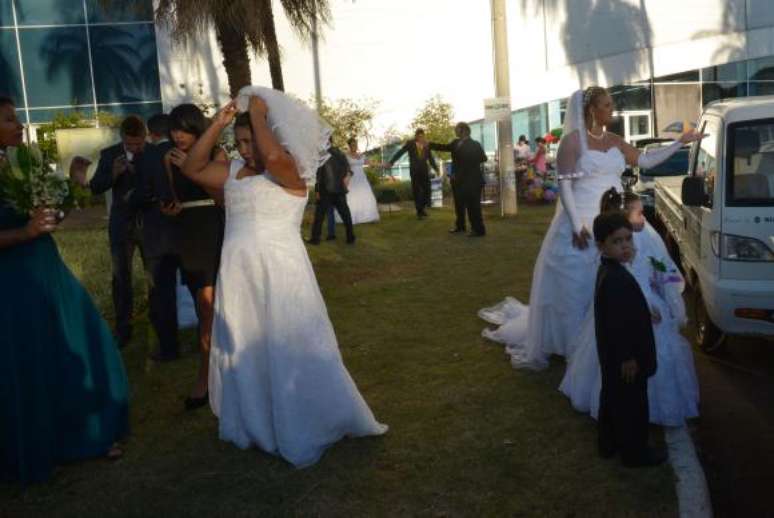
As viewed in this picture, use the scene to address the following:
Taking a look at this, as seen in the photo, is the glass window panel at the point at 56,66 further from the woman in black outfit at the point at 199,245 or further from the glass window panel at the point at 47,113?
the woman in black outfit at the point at 199,245

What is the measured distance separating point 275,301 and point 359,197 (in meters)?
14.9

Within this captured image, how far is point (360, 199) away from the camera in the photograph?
19.8 metres

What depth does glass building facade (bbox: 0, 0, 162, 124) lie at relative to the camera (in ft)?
109

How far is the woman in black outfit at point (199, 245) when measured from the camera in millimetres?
6152

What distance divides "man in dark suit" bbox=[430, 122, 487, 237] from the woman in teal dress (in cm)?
1138

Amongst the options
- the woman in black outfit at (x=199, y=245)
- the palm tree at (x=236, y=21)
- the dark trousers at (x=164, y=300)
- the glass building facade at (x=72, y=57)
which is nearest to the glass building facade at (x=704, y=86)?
the glass building facade at (x=72, y=57)

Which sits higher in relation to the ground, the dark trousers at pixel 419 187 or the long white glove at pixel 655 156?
the long white glove at pixel 655 156

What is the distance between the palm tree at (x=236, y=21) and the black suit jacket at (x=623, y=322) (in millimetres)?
10902

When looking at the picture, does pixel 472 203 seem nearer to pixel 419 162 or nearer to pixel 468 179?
pixel 468 179

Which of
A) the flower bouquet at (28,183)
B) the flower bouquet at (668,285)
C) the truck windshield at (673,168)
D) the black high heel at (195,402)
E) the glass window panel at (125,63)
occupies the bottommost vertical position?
the black high heel at (195,402)

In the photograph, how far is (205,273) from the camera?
6.23 meters

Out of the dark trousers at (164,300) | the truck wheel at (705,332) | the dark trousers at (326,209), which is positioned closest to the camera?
the truck wheel at (705,332)

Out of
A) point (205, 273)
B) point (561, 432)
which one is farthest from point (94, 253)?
point (561, 432)

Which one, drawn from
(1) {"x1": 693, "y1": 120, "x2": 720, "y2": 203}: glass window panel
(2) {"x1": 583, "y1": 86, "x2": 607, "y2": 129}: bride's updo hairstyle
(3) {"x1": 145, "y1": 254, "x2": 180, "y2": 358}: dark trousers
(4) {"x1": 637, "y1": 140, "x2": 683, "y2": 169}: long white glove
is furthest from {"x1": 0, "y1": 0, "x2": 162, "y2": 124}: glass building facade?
(4) {"x1": 637, "y1": 140, "x2": 683, "y2": 169}: long white glove
